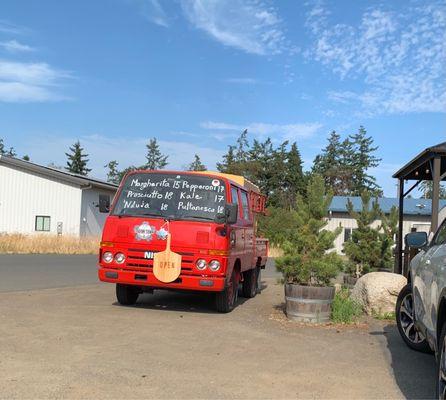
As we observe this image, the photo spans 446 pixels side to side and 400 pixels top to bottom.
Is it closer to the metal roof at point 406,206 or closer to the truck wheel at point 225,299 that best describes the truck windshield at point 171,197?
the truck wheel at point 225,299

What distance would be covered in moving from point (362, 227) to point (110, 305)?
8085mm

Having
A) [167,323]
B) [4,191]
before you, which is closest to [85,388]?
[167,323]

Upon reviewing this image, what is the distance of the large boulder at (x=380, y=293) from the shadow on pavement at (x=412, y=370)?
1.75 m

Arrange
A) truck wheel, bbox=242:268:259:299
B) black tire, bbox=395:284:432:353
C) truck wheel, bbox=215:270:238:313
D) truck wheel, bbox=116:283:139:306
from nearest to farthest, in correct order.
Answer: black tire, bbox=395:284:432:353
truck wheel, bbox=215:270:238:313
truck wheel, bbox=116:283:139:306
truck wheel, bbox=242:268:259:299

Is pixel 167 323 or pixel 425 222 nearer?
pixel 167 323

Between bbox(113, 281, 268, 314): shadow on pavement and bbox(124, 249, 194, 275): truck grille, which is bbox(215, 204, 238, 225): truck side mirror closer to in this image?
bbox(124, 249, 194, 275): truck grille

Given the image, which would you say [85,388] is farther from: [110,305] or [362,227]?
[362,227]

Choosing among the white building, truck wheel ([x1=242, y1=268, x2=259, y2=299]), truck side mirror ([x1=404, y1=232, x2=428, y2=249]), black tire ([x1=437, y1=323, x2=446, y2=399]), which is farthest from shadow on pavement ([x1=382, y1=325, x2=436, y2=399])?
the white building

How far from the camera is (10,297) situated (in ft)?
34.2

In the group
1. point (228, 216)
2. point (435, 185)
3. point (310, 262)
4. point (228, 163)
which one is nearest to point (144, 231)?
point (228, 216)

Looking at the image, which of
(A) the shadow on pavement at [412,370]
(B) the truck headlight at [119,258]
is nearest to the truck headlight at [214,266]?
(B) the truck headlight at [119,258]

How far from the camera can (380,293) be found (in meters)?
9.62

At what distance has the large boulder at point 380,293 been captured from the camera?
959 centimetres

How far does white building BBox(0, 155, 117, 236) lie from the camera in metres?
34.6
